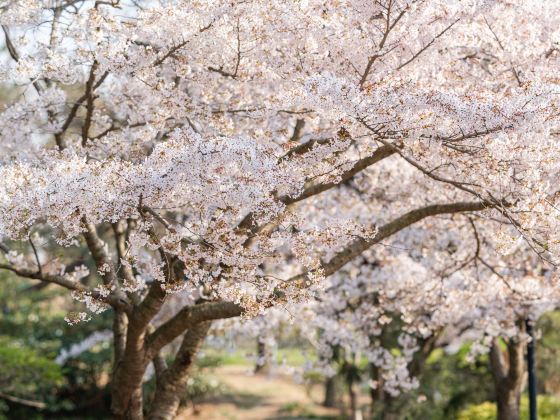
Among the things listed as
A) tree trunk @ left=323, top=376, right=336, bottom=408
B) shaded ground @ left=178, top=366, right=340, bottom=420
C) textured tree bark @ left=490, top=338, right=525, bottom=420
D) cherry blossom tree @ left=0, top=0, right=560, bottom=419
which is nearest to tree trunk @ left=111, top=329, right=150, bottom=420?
cherry blossom tree @ left=0, top=0, right=560, bottom=419

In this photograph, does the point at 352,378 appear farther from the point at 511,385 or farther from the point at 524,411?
the point at 511,385

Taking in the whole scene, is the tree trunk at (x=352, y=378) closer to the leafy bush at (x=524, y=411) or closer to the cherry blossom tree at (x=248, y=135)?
the leafy bush at (x=524, y=411)

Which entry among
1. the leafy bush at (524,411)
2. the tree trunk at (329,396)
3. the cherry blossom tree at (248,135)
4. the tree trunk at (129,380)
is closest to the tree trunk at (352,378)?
the leafy bush at (524,411)

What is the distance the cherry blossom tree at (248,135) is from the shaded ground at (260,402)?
32.9 feet

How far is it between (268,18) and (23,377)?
7.81 metres

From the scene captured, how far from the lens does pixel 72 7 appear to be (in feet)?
22.8

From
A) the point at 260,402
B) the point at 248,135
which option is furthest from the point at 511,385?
the point at 260,402

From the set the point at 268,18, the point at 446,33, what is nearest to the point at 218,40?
the point at 268,18

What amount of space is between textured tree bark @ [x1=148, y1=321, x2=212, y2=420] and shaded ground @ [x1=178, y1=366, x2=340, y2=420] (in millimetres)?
9313

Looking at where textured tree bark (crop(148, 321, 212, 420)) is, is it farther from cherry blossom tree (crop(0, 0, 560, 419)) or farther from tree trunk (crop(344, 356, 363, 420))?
tree trunk (crop(344, 356, 363, 420))

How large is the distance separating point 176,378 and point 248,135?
2.91 meters

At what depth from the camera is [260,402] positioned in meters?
19.3

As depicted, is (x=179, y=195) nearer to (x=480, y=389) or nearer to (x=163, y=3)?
(x=163, y=3)

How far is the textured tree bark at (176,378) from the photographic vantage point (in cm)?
721
